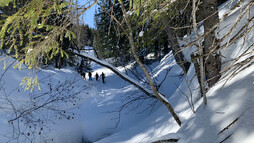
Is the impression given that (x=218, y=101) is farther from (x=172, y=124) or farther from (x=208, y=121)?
(x=172, y=124)

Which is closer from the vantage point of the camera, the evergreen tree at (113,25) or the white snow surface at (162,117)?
the white snow surface at (162,117)

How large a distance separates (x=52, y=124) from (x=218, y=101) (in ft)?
19.0

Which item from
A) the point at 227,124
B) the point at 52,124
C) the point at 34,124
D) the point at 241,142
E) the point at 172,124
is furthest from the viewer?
the point at 52,124

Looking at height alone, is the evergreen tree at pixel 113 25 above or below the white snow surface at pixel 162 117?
above

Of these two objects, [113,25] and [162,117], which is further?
[162,117]

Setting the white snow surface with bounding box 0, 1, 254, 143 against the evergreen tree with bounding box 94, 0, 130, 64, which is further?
the evergreen tree with bounding box 94, 0, 130, 64

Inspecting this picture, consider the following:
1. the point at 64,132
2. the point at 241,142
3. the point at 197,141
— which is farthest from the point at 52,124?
the point at 241,142

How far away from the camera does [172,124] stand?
3734 mm

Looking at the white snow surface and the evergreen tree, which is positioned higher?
the evergreen tree

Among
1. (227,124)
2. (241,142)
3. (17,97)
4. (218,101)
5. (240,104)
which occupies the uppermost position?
(17,97)

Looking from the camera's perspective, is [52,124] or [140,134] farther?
[52,124]

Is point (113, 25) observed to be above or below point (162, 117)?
above

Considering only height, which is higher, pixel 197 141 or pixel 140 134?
pixel 140 134

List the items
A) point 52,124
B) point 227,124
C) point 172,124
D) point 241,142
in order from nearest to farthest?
point 241,142 → point 227,124 → point 172,124 → point 52,124
